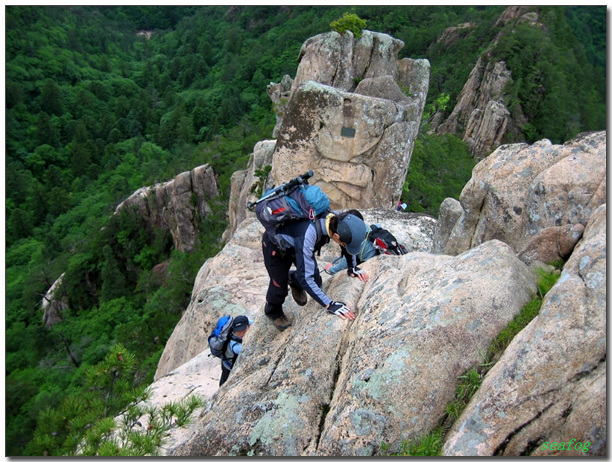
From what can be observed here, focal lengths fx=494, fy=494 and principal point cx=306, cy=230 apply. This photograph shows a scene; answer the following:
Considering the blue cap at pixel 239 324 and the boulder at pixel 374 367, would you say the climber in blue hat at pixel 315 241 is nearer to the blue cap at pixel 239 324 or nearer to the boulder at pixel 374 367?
the boulder at pixel 374 367

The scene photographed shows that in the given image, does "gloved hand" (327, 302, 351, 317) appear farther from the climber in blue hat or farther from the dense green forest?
the dense green forest

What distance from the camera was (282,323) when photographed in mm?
6383

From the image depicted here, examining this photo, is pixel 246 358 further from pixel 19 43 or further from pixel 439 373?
pixel 19 43

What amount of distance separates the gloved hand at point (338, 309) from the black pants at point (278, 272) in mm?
456

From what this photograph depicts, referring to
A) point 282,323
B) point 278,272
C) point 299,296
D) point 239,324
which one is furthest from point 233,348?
point 278,272

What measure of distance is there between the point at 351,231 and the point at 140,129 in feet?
234

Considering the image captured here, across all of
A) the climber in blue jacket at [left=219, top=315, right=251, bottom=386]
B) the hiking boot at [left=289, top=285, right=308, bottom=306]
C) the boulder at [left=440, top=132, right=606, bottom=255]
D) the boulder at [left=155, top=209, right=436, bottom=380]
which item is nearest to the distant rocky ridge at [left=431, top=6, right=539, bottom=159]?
the boulder at [left=155, top=209, right=436, bottom=380]

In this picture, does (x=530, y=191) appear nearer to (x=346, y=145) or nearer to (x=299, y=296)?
(x=299, y=296)

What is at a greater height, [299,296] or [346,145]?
[299,296]

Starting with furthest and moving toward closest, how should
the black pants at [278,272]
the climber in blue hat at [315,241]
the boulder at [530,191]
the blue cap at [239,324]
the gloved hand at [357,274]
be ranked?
the blue cap at [239,324], the boulder at [530,191], the gloved hand at [357,274], the black pants at [278,272], the climber in blue hat at [315,241]

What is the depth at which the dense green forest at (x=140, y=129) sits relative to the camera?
96.5 feet

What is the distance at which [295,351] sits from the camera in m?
5.44

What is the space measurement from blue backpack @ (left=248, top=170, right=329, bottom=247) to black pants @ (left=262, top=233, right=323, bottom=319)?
417 millimetres

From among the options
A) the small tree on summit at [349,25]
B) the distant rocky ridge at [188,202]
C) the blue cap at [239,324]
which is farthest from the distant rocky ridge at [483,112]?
the blue cap at [239,324]
